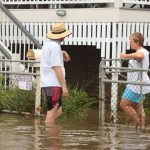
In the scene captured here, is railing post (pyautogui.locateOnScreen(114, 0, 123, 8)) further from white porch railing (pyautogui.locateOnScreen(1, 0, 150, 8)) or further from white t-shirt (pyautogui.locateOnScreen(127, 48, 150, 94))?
white t-shirt (pyautogui.locateOnScreen(127, 48, 150, 94))

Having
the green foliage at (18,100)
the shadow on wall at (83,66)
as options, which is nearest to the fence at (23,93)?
the green foliage at (18,100)

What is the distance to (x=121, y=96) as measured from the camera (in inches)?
445

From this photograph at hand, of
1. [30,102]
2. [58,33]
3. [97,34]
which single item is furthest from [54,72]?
[97,34]

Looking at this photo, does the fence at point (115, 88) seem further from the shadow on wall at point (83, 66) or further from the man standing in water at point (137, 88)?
the shadow on wall at point (83, 66)

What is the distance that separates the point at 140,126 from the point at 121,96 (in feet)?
3.45

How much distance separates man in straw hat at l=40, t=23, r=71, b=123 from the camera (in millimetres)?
9695

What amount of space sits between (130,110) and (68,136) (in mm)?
1276

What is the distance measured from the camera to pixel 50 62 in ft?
32.1

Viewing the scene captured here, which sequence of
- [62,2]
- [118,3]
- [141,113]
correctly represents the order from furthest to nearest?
[62,2] < [118,3] < [141,113]

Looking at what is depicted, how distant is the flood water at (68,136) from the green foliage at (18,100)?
2.21 ft

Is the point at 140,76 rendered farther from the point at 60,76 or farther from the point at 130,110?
the point at 60,76

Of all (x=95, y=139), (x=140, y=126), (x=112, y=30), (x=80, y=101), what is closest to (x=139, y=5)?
(x=112, y=30)

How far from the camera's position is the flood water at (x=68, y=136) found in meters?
8.74

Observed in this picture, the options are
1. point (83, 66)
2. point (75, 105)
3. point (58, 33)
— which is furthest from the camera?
point (83, 66)
